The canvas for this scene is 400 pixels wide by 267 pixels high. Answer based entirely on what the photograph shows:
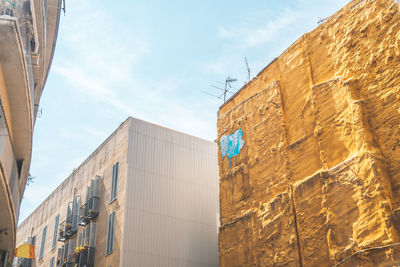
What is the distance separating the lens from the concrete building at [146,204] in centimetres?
2622

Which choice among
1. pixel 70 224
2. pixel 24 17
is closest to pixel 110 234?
pixel 70 224

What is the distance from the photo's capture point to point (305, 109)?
21141mm

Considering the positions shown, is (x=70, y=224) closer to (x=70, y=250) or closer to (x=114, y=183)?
(x=70, y=250)

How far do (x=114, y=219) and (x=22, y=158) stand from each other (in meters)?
7.77

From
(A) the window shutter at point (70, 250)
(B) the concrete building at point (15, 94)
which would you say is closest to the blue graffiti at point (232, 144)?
(B) the concrete building at point (15, 94)

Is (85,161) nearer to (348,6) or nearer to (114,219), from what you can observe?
(114,219)

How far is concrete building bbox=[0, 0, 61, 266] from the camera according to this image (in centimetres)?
1462

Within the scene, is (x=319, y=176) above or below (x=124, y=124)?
below

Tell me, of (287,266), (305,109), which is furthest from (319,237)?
(305,109)

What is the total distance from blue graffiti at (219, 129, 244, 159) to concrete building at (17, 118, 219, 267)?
173 inches

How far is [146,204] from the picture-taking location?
88.7ft

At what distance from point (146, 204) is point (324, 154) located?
11536mm

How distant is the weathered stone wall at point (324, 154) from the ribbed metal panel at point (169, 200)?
12.7 feet

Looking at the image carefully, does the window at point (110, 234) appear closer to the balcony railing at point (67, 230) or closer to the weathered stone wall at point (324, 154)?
the balcony railing at point (67, 230)
